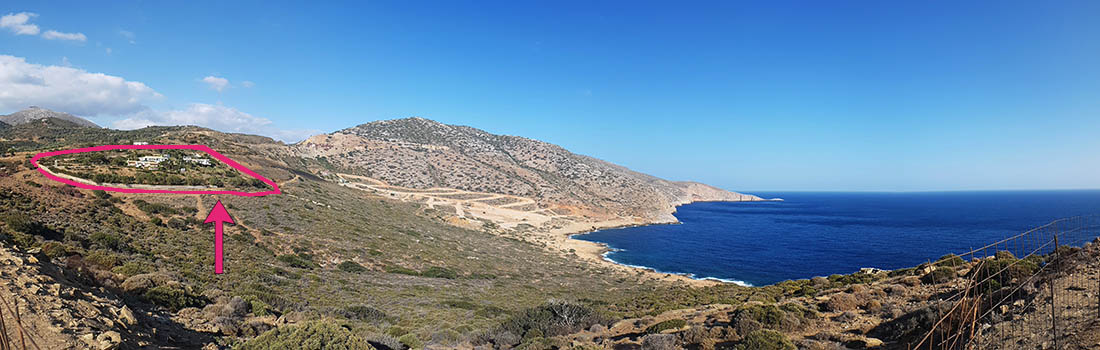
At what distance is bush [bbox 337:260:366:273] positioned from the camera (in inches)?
987

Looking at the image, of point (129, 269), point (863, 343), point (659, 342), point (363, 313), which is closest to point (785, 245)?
point (863, 343)

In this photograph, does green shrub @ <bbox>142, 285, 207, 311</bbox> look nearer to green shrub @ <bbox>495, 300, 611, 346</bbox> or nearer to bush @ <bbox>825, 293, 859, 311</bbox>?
green shrub @ <bbox>495, 300, 611, 346</bbox>

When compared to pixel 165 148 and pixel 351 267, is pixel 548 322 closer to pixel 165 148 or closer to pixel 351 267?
pixel 351 267

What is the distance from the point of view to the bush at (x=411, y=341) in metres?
12.6

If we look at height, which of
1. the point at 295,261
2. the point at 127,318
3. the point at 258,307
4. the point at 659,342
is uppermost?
the point at 127,318

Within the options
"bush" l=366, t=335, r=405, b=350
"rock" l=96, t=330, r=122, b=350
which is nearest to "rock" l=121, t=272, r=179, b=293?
"rock" l=96, t=330, r=122, b=350

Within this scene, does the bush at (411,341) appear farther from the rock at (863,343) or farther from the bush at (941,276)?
the bush at (941,276)

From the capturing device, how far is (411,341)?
12867 mm

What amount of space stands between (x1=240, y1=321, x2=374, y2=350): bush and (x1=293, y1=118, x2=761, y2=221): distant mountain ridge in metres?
77.7

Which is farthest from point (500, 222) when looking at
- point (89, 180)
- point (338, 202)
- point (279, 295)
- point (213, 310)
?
point (213, 310)

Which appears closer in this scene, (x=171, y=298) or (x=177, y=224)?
(x=171, y=298)

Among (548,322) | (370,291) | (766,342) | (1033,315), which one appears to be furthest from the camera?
(370,291)

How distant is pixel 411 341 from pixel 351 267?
14.8m

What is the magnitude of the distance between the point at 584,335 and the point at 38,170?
34.9 metres
